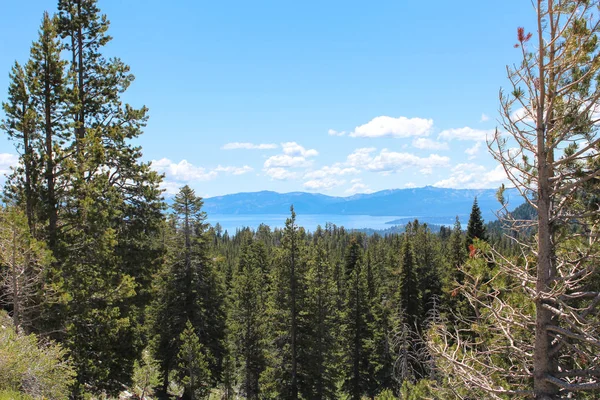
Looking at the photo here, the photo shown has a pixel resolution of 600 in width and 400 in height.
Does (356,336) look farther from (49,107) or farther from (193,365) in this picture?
(49,107)

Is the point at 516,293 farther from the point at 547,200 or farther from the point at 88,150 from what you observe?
the point at 88,150

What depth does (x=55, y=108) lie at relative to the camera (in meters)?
12.0

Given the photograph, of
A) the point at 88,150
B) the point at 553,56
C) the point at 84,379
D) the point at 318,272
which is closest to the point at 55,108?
the point at 88,150

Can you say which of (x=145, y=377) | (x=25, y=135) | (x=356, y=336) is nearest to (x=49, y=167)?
(x=25, y=135)

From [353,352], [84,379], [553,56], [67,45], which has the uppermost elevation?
[67,45]

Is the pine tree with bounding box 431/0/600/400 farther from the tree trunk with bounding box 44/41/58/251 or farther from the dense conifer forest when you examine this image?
the tree trunk with bounding box 44/41/58/251

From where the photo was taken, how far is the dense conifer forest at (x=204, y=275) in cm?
603

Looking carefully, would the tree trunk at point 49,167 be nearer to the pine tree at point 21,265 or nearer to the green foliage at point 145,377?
the pine tree at point 21,265

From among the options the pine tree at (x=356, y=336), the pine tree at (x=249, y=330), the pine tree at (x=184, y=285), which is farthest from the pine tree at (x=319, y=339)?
the pine tree at (x=184, y=285)

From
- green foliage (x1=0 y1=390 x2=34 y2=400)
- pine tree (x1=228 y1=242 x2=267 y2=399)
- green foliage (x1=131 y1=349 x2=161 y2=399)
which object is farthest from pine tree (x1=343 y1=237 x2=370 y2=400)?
green foliage (x1=0 y1=390 x2=34 y2=400)

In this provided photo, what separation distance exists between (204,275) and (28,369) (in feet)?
53.9

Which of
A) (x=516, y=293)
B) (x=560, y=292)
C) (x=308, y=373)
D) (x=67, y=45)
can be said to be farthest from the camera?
(x=308, y=373)

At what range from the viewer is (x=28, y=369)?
7.61 metres

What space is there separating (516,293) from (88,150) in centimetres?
1187
